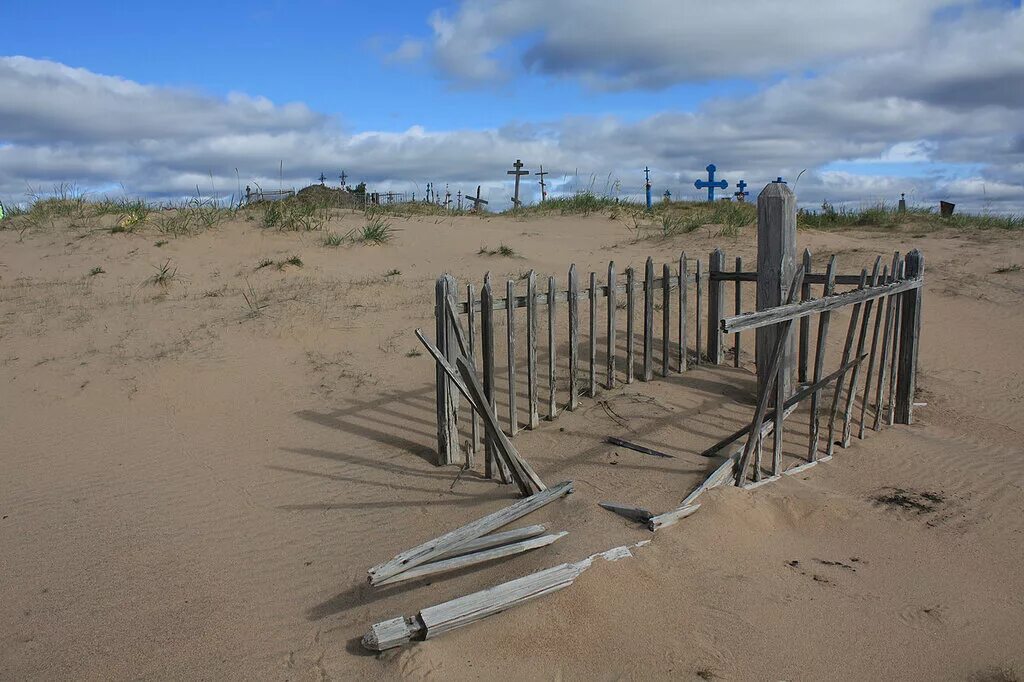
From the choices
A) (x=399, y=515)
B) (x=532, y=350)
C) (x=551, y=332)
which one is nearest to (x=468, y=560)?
(x=399, y=515)

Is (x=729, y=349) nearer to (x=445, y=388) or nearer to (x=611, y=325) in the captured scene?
(x=611, y=325)

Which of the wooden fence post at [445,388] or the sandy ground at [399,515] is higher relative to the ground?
the wooden fence post at [445,388]

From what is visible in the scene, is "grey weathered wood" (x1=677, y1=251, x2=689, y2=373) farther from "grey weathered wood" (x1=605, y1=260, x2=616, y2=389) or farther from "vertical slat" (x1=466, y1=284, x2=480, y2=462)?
"vertical slat" (x1=466, y1=284, x2=480, y2=462)

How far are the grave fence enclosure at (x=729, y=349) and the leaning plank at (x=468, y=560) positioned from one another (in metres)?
1.08

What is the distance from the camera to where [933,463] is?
632cm

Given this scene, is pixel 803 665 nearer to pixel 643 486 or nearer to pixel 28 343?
pixel 643 486

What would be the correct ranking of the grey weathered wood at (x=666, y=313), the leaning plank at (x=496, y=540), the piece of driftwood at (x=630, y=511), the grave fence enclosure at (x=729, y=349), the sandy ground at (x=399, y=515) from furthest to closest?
the grey weathered wood at (x=666, y=313) < the grave fence enclosure at (x=729, y=349) < the piece of driftwood at (x=630, y=511) < the leaning plank at (x=496, y=540) < the sandy ground at (x=399, y=515)

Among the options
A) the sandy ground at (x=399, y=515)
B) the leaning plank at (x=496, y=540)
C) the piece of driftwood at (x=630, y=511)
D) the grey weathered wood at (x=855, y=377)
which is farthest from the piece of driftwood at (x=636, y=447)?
the leaning plank at (x=496, y=540)

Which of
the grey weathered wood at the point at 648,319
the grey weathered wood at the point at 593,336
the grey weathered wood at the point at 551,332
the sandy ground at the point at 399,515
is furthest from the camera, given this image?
the grey weathered wood at the point at 648,319

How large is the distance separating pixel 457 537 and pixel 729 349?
18.3 feet

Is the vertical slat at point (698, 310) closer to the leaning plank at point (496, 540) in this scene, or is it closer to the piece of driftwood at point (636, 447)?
the piece of driftwood at point (636, 447)

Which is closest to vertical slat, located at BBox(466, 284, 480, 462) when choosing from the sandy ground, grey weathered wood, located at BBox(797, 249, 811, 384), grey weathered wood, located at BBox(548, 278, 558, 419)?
the sandy ground

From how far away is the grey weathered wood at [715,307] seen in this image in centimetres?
814

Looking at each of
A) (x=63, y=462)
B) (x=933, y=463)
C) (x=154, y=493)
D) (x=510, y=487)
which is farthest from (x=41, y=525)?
(x=933, y=463)
